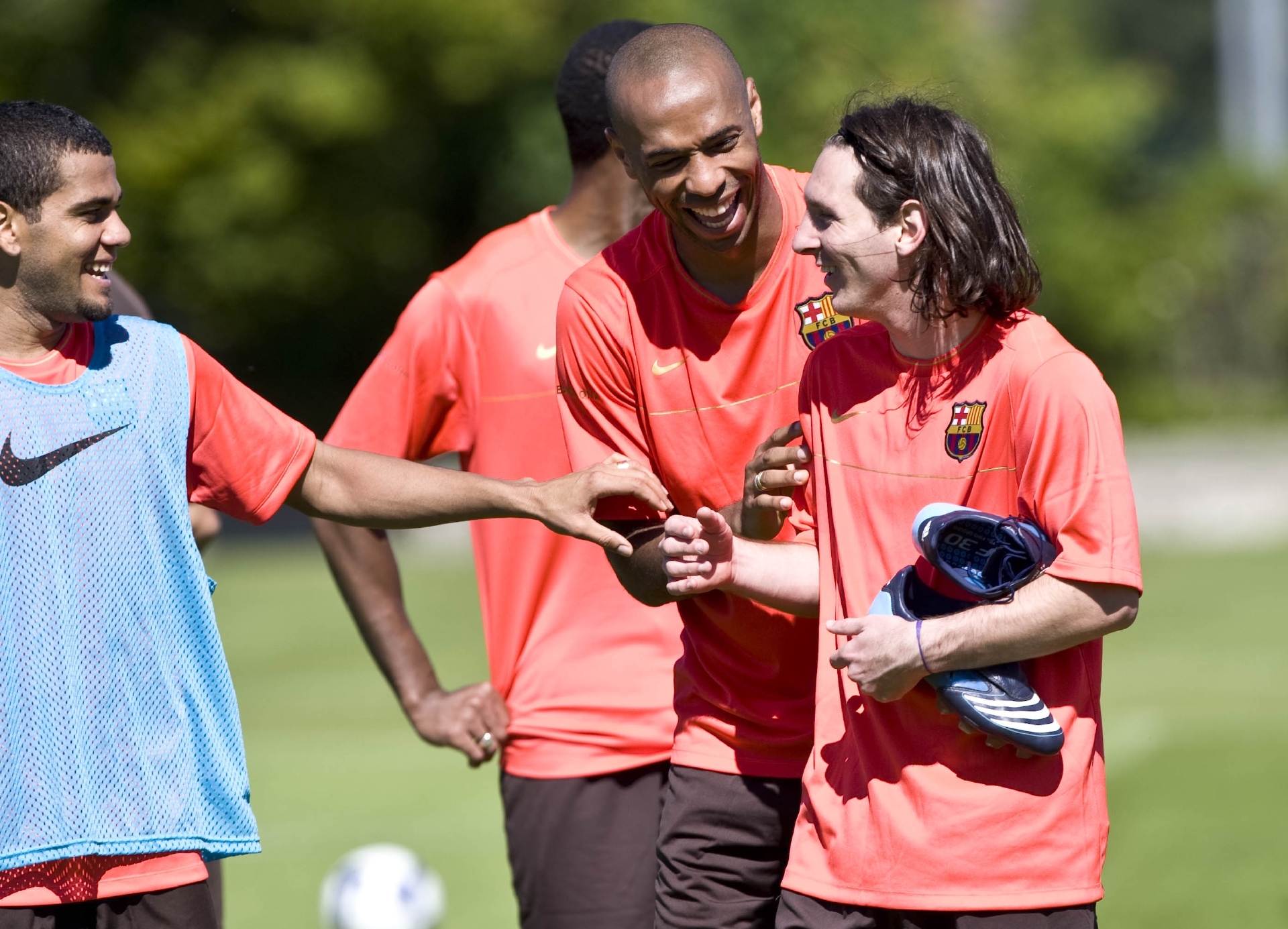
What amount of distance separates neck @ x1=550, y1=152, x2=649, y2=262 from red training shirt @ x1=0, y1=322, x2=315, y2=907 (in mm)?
1342

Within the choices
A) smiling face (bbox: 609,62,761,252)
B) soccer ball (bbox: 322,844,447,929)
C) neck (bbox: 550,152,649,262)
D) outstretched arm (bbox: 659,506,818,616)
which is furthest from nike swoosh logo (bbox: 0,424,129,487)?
soccer ball (bbox: 322,844,447,929)

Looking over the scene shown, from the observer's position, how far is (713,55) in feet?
13.1

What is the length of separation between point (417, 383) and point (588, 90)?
1042 millimetres

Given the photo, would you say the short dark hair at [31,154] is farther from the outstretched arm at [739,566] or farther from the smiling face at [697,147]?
the outstretched arm at [739,566]

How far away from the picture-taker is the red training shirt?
11.7 feet

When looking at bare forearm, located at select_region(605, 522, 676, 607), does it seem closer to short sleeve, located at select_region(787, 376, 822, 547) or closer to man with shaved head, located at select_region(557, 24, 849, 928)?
man with shaved head, located at select_region(557, 24, 849, 928)

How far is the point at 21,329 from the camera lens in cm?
364

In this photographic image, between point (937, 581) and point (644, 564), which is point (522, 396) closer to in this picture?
point (644, 564)

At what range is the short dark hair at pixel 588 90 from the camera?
17.0ft

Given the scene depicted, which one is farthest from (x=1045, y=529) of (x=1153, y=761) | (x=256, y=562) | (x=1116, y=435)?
(x=256, y=562)

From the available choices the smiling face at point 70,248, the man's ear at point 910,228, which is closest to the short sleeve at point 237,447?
the smiling face at point 70,248

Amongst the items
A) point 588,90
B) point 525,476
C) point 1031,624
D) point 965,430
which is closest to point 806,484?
point 965,430

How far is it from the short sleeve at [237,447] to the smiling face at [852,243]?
1.25 metres

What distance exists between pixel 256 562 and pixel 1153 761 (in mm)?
13873
